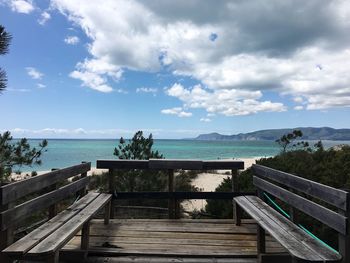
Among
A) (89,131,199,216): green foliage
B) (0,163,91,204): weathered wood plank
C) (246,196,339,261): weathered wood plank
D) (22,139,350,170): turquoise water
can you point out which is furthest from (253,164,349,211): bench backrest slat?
(22,139,350,170): turquoise water

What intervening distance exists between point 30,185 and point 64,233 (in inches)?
24.2

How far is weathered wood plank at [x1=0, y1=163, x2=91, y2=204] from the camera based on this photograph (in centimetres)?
318

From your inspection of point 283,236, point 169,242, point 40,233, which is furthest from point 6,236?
point 283,236

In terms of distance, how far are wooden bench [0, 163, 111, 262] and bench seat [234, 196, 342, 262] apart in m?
1.93

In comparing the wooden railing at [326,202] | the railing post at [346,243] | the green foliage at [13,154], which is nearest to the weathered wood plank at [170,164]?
the wooden railing at [326,202]

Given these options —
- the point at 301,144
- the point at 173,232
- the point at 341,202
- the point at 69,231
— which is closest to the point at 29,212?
the point at 69,231

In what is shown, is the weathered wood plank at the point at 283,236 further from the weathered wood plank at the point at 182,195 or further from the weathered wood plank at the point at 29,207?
the weathered wood plank at the point at 29,207

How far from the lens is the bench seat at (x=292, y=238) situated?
2.87 metres

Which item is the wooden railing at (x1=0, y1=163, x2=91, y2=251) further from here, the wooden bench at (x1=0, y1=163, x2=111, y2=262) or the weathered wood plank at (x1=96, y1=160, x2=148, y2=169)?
the weathered wood plank at (x1=96, y1=160, x2=148, y2=169)

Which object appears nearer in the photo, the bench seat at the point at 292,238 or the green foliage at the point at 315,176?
the bench seat at the point at 292,238

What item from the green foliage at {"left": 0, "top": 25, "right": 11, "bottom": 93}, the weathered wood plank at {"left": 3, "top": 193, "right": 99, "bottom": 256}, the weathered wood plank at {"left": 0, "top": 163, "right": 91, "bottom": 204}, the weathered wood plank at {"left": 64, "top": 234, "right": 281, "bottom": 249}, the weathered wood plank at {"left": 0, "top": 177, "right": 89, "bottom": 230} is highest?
the green foliage at {"left": 0, "top": 25, "right": 11, "bottom": 93}

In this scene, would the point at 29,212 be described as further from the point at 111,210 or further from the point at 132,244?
the point at 111,210

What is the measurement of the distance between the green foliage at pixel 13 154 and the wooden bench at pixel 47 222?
2.63m

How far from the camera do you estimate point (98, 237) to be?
5.18 m
